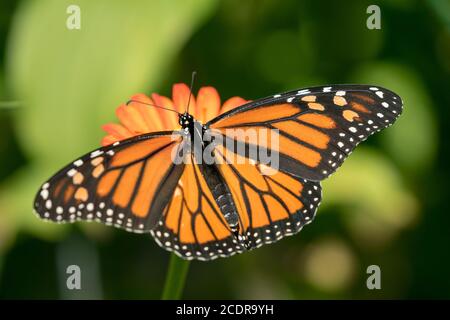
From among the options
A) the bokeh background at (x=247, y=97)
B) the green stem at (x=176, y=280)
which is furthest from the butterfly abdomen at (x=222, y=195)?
the bokeh background at (x=247, y=97)

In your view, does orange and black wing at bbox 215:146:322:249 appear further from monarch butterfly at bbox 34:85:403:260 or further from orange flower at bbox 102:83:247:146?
orange flower at bbox 102:83:247:146

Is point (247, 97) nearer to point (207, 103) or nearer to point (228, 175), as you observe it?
point (207, 103)

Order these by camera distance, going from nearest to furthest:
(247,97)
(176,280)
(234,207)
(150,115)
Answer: (176,280) < (234,207) < (150,115) < (247,97)

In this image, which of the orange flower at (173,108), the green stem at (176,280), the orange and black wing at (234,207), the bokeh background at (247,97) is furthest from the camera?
the bokeh background at (247,97)

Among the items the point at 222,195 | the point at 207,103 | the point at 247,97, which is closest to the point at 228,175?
the point at 222,195

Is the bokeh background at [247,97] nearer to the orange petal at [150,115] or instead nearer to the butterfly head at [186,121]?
the orange petal at [150,115]

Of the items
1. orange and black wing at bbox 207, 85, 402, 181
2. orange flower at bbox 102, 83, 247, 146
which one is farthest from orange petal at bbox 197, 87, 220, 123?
orange and black wing at bbox 207, 85, 402, 181
